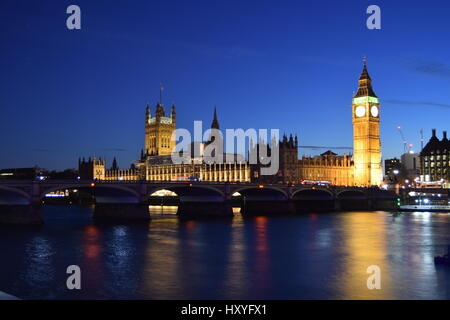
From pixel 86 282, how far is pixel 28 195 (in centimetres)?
3038

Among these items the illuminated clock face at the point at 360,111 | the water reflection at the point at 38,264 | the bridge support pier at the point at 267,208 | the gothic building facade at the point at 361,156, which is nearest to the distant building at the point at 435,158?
the gothic building facade at the point at 361,156

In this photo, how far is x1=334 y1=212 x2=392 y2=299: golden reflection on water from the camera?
71.9 feet

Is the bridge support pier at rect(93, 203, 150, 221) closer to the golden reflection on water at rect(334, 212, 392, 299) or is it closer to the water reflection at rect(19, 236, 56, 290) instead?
the water reflection at rect(19, 236, 56, 290)

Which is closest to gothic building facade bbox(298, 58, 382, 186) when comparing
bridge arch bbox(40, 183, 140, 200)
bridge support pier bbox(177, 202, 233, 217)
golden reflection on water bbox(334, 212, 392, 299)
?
bridge support pier bbox(177, 202, 233, 217)

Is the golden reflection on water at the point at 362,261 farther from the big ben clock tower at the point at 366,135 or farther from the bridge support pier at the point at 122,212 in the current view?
the big ben clock tower at the point at 366,135

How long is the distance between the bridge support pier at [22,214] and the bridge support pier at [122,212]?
9.84m

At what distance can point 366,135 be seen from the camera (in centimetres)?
12338

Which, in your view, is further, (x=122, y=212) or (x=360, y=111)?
(x=360, y=111)

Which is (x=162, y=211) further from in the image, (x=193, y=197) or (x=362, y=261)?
(x=362, y=261)

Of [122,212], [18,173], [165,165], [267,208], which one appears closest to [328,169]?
[165,165]

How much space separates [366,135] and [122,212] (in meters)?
76.1

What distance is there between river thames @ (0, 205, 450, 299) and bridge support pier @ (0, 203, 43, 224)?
125 inches

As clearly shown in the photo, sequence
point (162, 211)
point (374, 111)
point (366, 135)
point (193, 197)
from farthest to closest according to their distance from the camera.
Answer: point (374, 111) → point (366, 135) → point (162, 211) → point (193, 197)

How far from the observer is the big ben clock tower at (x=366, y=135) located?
122m
